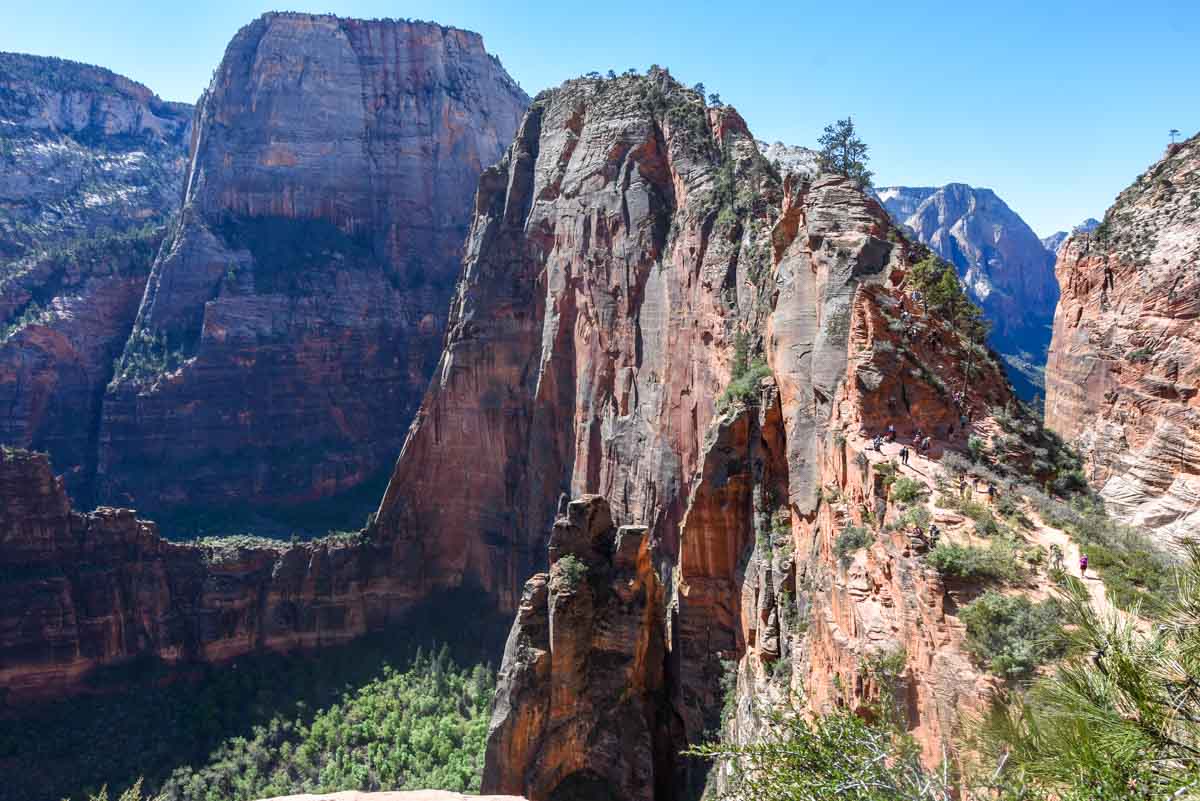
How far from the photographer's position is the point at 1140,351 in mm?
40188

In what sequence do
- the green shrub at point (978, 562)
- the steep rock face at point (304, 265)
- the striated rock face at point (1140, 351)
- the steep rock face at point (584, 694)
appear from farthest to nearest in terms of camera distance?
the steep rock face at point (304, 265)
the striated rock face at point (1140, 351)
the steep rock face at point (584, 694)
the green shrub at point (978, 562)

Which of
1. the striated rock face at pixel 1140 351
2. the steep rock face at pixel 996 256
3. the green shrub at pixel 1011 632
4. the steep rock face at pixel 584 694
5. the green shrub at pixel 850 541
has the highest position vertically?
the steep rock face at pixel 996 256

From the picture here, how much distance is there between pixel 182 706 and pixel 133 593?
8.73 metres

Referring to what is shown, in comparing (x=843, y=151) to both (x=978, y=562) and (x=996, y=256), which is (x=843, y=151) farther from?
(x=996, y=256)

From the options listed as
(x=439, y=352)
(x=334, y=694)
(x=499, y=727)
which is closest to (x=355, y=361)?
(x=439, y=352)

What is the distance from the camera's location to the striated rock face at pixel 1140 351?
117 feet

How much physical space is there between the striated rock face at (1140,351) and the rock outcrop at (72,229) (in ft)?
322

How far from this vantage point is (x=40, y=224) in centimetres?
11381

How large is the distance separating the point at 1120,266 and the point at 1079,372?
630 centimetres

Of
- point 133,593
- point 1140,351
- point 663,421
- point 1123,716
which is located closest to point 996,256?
point 1140,351

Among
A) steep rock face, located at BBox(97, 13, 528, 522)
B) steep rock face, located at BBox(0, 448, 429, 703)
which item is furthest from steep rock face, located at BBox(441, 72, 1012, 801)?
steep rock face, located at BBox(97, 13, 528, 522)

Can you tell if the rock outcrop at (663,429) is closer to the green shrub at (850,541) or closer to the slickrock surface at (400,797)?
the green shrub at (850,541)

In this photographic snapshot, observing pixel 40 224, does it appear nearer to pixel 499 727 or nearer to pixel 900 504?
pixel 499 727

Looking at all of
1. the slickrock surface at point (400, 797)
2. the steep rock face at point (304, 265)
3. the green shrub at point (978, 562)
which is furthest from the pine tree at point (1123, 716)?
the steep rock face at point (304, 265)
